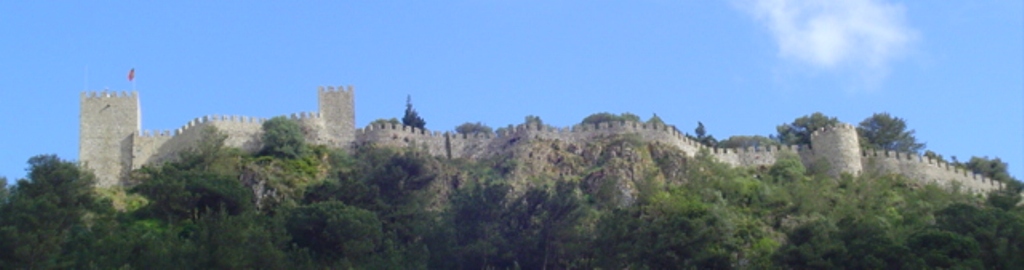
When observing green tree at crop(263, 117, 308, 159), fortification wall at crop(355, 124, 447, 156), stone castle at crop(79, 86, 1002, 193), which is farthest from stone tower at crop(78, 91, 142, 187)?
fortification wall at crop(355, 124, 447, 156)

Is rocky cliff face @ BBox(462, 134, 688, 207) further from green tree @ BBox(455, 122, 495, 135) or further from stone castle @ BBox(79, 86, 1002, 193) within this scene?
green tree @ BBox(455, 122, 495, 135)

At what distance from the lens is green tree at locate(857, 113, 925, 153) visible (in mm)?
76438

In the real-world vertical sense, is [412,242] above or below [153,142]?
below

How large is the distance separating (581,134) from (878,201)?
40.3 ft

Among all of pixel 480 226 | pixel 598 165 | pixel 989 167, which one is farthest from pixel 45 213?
Answer: pixel 989 167

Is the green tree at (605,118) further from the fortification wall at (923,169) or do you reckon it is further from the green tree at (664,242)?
the green tree at (664,242)

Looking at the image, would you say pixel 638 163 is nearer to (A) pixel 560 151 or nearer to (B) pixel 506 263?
(A) pixel 560 151

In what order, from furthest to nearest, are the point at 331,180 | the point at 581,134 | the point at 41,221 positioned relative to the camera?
the point at 581,134 < the point at 331,180 < the point at 41,221

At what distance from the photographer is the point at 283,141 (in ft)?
204

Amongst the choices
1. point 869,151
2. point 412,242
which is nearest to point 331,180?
point 412,242

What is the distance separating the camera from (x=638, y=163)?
62.4m

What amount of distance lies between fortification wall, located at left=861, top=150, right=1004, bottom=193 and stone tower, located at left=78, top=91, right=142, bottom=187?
30668mm

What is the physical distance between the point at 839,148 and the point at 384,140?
63.3 feet

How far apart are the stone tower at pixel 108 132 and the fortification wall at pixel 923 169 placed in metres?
30.7
